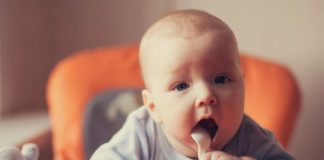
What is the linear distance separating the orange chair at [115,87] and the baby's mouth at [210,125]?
1.79 ft

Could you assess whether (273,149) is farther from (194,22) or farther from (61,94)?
(61,94)

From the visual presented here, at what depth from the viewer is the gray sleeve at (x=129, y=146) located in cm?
78

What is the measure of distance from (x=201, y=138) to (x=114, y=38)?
1045 millimetres

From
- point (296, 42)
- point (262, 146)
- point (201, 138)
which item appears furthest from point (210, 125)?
point (296, 42)

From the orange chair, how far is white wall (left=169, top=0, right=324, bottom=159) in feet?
0.53

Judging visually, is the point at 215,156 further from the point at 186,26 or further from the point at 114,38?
the point at 114,38

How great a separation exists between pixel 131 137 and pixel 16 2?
35.5 inches

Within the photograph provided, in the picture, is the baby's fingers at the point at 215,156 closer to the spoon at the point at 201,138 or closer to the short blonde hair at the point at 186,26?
the spoon at the point at 201,138

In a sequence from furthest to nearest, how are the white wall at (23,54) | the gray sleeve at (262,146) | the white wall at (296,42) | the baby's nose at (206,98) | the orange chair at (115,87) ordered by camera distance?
the white wall at (23,54) < the white wall at (296,42) < the orange chair at (115,87) < the gray sleeve at (262,146) < the baby's nose at (206,98)

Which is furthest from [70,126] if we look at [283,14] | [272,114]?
[283,14]

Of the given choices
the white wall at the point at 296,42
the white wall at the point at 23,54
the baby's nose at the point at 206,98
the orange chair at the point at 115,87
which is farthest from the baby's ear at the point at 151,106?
the white wall at the point at 23,54

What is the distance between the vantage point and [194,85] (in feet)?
2.19

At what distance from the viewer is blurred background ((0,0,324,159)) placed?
4.68ft

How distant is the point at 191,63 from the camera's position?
668 millimetres
